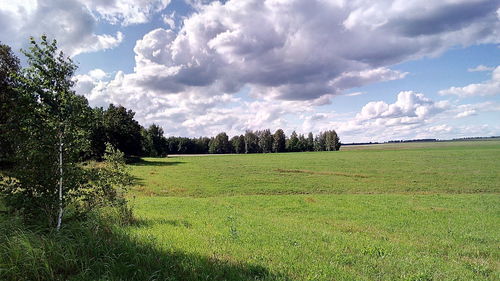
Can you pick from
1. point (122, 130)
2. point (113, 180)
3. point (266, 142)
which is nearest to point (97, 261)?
point (113, 180)

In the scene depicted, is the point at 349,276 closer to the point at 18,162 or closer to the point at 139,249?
the point at 139,249

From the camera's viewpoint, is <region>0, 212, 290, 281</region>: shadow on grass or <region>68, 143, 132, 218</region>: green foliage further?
<region>68, 143, 132, 218</region>: green foliage

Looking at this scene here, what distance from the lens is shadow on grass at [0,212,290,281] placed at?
4809 mm

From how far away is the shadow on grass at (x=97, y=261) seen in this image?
481cm

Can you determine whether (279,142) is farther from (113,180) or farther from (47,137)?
(47,137)

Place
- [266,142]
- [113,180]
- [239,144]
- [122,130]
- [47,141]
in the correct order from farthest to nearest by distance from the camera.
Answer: [239,144]
[266,142]
[122,130]
[113,180]
[47,141]

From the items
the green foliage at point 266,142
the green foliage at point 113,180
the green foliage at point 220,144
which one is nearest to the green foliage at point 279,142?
the green foliage at point 266,142

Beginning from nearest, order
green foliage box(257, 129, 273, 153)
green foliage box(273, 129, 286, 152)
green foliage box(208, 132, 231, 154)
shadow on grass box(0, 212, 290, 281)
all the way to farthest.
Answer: shadow on grass box(0, 212, 290, 281)
green foliage box(273, 129, 286, 152)
green foliage box(257, 129, 273, 153)
green foliage box(208, 132, 231, 154)

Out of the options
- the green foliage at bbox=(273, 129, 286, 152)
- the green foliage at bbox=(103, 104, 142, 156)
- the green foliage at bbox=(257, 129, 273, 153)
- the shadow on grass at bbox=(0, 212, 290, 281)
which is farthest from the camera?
the green foliage at bbox=(257, 129, 273, 153)

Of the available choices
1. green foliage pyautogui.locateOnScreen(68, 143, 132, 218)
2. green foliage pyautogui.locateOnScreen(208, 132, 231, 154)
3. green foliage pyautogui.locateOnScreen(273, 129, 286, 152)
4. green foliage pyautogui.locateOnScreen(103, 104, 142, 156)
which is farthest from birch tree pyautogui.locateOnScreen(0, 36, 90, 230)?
green foliage pyautogui.locateOnScreen(208, 132, 231, 154)

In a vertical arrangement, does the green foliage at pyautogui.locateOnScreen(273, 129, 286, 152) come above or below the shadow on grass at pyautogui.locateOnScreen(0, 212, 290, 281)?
above

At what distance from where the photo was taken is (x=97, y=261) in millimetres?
5277

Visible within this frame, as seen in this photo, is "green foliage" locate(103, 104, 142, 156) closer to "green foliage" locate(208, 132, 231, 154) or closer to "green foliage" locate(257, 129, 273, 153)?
"green foliage" locate(208, 132, 231, 154)

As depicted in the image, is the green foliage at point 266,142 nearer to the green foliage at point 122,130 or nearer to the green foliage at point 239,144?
the green foliage at point 239,144
